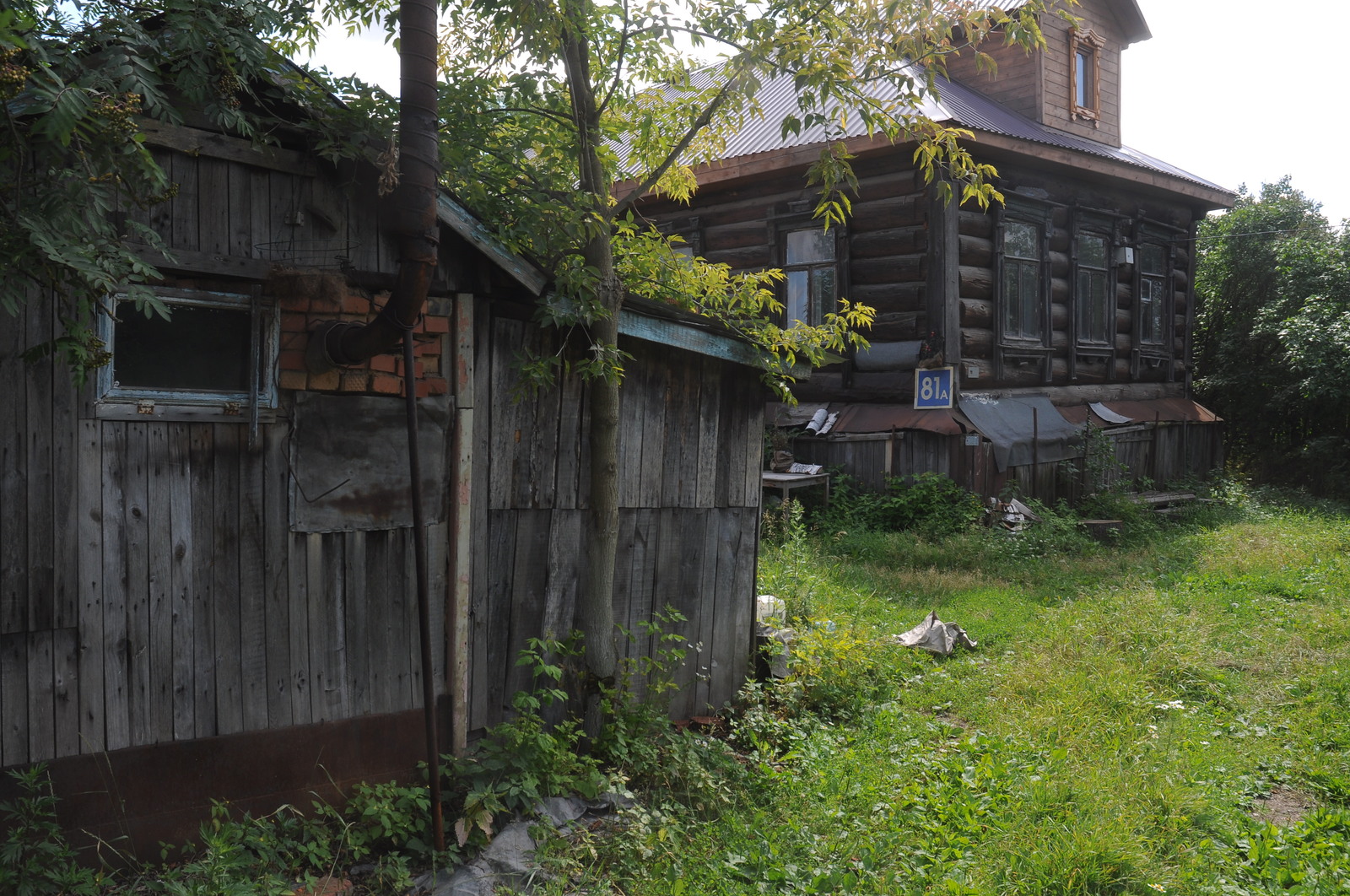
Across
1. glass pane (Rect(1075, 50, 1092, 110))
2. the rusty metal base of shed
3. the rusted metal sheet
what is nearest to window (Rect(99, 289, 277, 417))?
the rusty metal base of shed

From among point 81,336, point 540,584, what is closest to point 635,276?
point 540,584

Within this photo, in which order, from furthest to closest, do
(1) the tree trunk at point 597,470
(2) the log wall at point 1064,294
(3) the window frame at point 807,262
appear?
(3) the window frame at point 807,262 < (2) the log wall at point 1064,294 < (1) the tree trunk at point 597,470

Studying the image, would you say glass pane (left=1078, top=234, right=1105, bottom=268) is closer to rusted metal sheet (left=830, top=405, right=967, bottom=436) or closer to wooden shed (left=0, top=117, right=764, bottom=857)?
rusted metal sheet (left=830, top=405, right=967, bottom=436)

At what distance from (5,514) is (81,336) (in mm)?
914

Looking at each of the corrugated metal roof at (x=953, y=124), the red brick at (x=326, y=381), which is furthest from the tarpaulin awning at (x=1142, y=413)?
the red brick at (x=326, y=381)

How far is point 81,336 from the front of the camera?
3.05m

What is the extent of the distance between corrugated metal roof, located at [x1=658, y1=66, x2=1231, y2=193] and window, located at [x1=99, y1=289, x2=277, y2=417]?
792cm

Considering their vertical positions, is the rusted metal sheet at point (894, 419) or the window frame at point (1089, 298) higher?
the window frame at point (1089, 298)

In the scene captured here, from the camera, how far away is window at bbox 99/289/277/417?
12.1 feet

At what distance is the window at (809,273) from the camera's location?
12398mm

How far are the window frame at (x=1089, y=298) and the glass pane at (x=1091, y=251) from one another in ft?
0.09

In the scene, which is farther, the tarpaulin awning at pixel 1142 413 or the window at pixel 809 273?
the tarpaulin awning at pixel 1142 413

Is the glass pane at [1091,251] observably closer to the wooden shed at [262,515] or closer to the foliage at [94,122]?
the wooden shed at [262,515]

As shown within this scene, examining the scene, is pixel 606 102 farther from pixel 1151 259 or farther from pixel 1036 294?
pixel 1151 259
